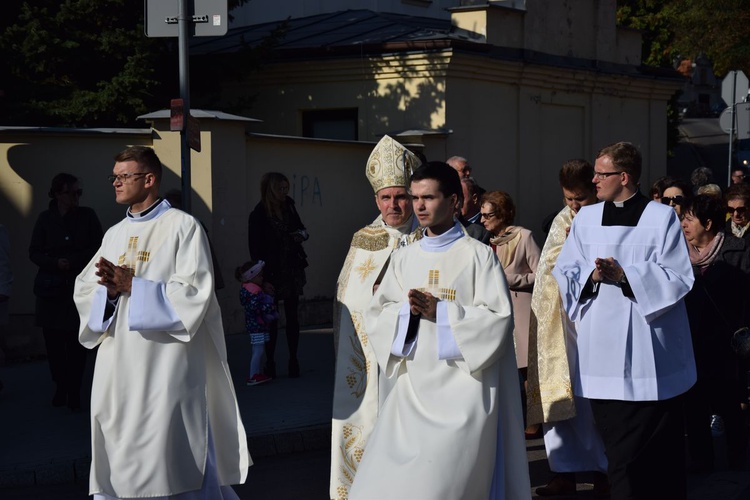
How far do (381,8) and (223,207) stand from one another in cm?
1355

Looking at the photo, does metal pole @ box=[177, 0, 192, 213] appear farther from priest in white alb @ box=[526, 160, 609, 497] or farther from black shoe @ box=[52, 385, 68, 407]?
priest in white alb @ box=[526, 160, 609, 497]

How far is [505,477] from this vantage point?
226 inches

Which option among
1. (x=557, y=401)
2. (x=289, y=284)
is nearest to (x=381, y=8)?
(x=289, y=284)

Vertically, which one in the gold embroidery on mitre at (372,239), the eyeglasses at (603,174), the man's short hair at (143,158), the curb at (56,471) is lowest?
the curb at (56,471)

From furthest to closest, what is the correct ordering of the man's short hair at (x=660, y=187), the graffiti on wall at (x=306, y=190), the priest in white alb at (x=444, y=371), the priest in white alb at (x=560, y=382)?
the graffiti on wall at (x=306, y=190)
the man's short hair at (x=660, y=187)
the priest in white alb at (x=560, y=382)
the priest in white alb at (x=444, y=371)

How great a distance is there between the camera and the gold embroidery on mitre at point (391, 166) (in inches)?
266

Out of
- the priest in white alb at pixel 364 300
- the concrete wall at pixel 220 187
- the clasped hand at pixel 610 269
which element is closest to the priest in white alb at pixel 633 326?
the clasped hand at pixel 610 269

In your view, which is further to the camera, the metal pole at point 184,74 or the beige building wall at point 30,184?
the beige building wall at point 30,184

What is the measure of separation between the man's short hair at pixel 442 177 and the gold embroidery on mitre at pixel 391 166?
89 cm

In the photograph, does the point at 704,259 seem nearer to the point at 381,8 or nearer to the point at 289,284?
the point at 289,284

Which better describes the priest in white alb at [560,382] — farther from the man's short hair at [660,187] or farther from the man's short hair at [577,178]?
the man's short hair at [660,187]

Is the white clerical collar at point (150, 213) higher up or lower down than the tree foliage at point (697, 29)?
lower down

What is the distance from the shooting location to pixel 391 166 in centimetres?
675

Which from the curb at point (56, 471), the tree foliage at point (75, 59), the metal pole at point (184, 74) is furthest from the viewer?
the tree foliage at point (75, 59)
